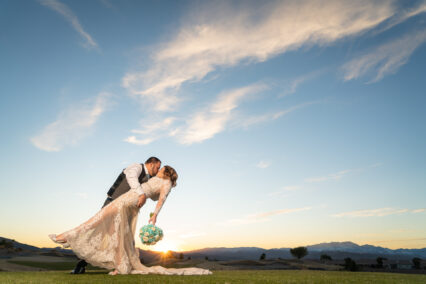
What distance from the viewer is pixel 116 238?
866cm

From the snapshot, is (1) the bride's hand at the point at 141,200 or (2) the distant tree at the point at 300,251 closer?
(1) the bride's hand at the point at 141,200

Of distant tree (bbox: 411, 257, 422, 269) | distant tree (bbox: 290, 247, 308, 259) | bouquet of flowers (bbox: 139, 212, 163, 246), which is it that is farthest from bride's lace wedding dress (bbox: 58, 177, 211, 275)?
distant tree (bbox: 290, 247, 308, 259)

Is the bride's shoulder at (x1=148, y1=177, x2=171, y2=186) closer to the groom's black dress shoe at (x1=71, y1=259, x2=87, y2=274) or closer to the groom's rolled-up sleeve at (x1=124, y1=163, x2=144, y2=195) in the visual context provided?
the groom's rolled-up sleeve at (x1=124, y1=163, x2=144, y2=195)

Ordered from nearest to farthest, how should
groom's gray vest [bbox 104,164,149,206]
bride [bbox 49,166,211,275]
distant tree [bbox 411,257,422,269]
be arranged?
bride [bbox 49,166,211,275] < groom's gray vest [bbox 104,164,149,206] < distant tree [bbox 411,257,422,269]

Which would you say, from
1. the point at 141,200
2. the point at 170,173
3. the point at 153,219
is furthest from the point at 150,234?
the point at 170,173

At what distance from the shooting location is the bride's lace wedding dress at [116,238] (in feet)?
27.2

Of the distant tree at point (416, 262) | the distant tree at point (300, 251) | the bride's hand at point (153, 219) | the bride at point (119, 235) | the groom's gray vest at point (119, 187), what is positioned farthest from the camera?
the distant tree at point (300, 251)

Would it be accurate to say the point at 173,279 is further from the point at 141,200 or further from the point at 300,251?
the point at 300,251

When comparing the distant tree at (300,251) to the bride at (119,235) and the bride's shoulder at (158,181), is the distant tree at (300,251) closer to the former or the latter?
the bride at (119,235)

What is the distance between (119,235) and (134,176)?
1668 millimetres

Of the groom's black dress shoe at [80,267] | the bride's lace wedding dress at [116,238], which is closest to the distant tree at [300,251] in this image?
the bride's lace wedding dress at [116,238]

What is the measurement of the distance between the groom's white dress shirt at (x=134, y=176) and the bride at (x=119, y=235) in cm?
9

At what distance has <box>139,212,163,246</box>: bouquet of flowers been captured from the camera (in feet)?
28.7

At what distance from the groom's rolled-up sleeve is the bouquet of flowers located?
1.04 metres
